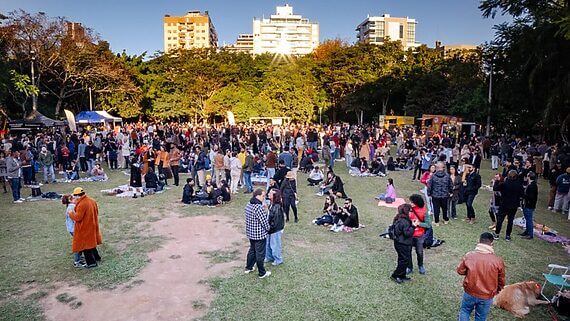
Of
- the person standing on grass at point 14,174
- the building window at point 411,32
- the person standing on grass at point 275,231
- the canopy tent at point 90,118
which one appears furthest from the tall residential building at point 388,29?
the person standing on grass at point 275,231

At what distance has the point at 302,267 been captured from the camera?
307 inches

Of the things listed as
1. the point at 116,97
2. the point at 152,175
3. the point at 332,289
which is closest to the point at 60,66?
the point at 116,97

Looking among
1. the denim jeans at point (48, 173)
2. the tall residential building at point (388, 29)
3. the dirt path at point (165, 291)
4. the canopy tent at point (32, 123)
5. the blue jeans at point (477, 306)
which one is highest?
the tall residential building at point (388, 29)

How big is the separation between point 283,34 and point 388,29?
3630 centimetres

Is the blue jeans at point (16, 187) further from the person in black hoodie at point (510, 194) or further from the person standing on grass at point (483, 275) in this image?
the person in black hoodie at point (510, 194)

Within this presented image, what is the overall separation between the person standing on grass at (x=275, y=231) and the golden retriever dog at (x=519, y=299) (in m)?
3.63

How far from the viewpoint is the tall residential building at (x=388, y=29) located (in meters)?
117

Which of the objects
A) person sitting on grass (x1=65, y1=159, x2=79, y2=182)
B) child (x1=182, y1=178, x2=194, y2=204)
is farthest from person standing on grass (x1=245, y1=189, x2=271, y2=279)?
person sitting on grass (x1=65, y1=159, x2=79, y2=182)

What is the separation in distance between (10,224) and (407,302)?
32.4 ft

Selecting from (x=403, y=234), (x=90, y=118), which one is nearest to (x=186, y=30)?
(x=90, y=118)

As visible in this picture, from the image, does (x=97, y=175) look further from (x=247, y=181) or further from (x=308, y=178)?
(x=308, y=178)

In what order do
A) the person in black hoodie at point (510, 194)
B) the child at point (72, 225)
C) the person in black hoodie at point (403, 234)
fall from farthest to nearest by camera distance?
the person in black hoodie at point (510, 194), the child at point (72, 225), the person in black hoodie at point (403, 234)

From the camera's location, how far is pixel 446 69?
140ft

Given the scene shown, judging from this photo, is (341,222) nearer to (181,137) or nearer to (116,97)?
(181,137)
